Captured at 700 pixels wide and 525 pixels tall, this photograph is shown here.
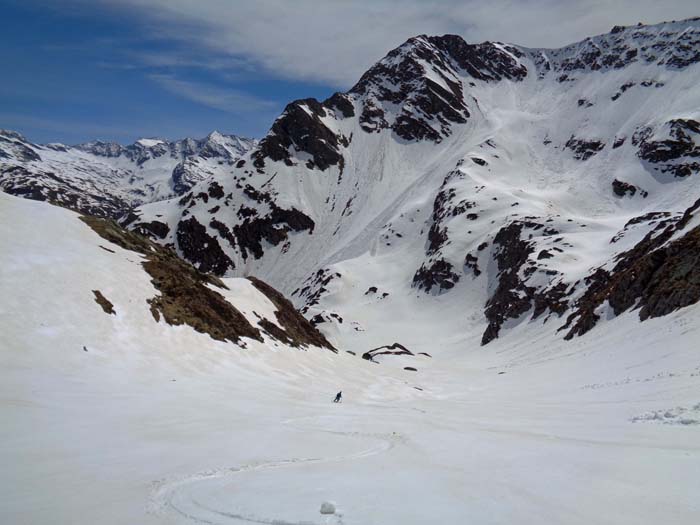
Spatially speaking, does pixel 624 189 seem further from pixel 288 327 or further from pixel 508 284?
pixel 288 327

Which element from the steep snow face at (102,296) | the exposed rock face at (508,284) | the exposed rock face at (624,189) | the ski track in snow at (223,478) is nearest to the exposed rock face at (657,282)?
the exposed rock face at (508,284)

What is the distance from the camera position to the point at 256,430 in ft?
39.4

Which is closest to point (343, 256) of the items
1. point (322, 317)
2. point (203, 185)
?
point (322, 317)

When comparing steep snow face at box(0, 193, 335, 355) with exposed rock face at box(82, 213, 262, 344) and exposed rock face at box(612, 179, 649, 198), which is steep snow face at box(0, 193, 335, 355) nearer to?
exposed rock face at box(82, 213, 262, 344)

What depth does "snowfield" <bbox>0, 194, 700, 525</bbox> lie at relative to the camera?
6.68 metres

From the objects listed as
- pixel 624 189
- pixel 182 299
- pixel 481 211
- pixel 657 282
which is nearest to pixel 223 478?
pixel 182 299

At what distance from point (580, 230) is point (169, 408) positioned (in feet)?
314

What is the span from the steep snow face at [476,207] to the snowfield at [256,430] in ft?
74.7

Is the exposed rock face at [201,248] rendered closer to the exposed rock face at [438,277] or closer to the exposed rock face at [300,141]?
the exposed rock face at [300,141]

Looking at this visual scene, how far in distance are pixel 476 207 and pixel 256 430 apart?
115174 mm

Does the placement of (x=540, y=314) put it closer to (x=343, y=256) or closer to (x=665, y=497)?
(x=665, y=497)

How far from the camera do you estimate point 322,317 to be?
96.2 m

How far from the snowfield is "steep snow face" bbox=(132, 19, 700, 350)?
22772mm

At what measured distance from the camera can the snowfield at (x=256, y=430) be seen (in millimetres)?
6676
